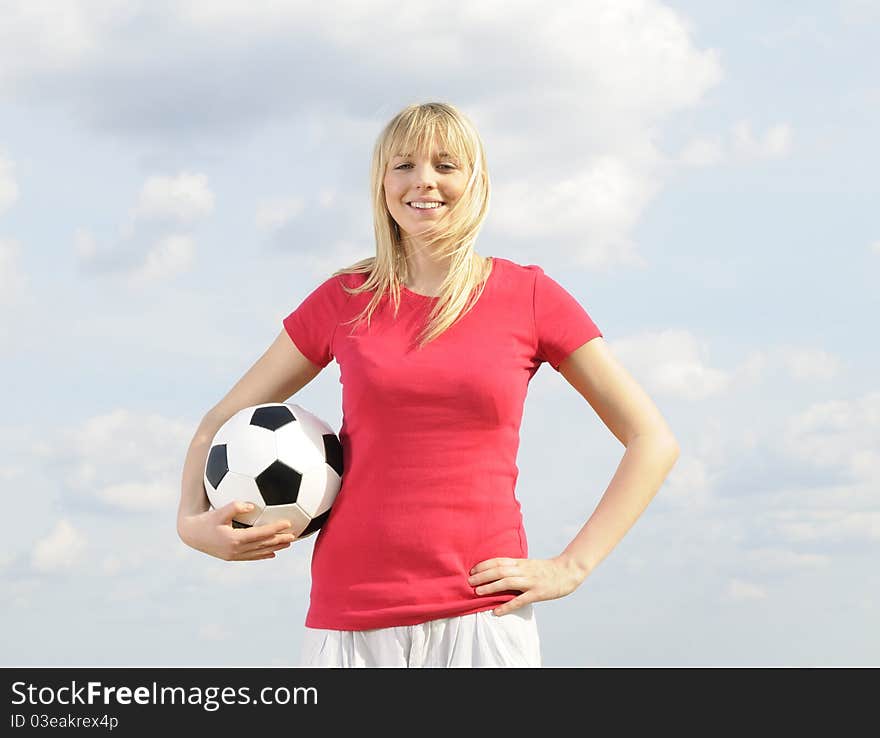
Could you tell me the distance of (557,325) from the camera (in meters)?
4.16

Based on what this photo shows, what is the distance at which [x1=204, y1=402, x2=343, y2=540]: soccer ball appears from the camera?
404 cm

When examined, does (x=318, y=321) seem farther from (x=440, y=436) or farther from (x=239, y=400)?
(x=440, y=436)

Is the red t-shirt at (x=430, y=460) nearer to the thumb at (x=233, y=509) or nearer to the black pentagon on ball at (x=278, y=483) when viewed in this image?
the black pentagon on ball at (x=278, y=483)

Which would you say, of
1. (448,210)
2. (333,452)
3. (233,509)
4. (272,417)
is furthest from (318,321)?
(233,509)

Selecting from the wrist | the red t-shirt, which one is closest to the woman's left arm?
the wrist

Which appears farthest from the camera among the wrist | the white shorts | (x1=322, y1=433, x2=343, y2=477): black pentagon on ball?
(x1=322, y1=433, x2=343, y2=477): black pentagon on ball

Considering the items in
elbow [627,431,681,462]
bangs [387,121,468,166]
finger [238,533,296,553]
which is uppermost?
bangs [387,121,468,166]

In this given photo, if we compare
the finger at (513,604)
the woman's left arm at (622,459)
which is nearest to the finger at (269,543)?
the finger at (513,604)

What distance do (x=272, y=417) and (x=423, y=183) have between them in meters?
1.18

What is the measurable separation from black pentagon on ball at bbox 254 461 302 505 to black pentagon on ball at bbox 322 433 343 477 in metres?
Result: 0.15

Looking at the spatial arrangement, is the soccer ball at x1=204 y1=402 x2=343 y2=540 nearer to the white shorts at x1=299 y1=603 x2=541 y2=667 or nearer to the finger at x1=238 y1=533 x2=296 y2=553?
the finger at x1=238 y1=533 x2=296 y2=553

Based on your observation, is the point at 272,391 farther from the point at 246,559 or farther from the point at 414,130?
the point at 414,130
